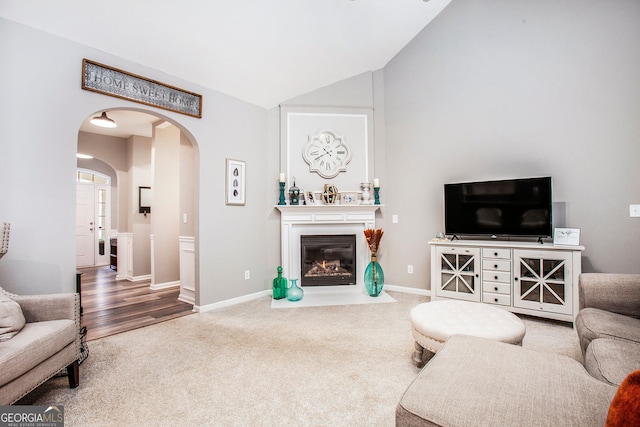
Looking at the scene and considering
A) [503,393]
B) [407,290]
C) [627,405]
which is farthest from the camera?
[407,290]

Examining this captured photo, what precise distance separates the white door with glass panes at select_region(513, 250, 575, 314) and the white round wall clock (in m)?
2.33

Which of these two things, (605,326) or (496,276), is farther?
(496,276)

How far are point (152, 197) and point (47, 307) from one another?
9.77 ft

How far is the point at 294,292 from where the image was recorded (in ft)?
12.1

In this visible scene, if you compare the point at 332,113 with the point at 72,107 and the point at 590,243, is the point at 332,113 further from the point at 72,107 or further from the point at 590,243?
the point at 590,243

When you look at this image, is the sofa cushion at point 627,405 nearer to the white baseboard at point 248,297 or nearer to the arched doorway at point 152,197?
the white baseboard at point 248,297

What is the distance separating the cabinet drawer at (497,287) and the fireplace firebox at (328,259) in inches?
62.1

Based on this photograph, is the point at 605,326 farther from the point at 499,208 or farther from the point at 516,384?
the point at 499,208

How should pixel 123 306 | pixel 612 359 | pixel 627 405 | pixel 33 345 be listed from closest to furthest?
pixel 627 405 → pixel 612 359 → pixel 33 345 → pixel 123 306

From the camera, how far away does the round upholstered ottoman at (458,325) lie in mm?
1739

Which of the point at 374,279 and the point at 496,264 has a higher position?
the point at 496,264

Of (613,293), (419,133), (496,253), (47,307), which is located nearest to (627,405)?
(613,293)

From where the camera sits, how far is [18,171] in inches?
84.8

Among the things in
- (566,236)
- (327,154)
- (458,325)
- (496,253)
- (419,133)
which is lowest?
(458,325)
